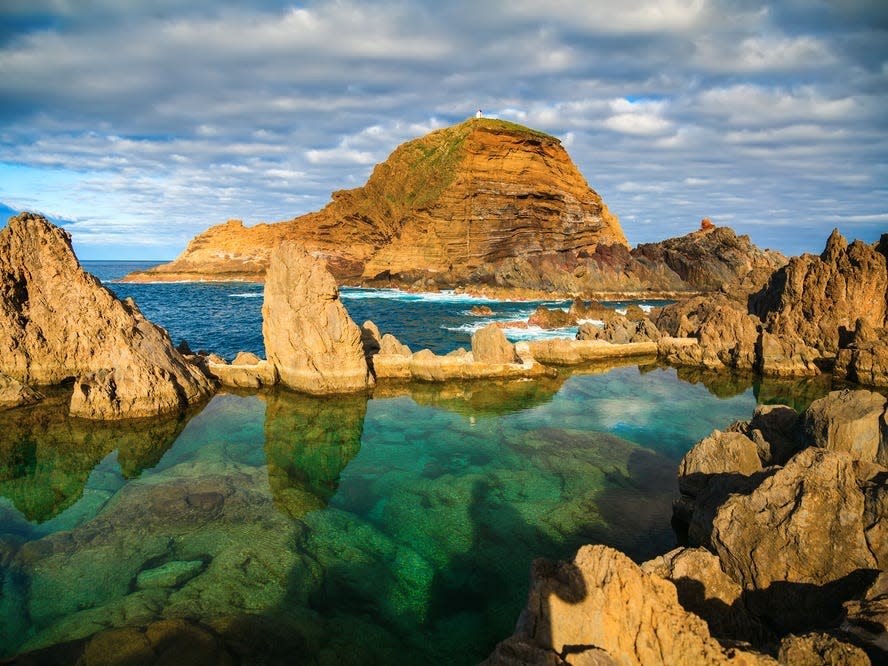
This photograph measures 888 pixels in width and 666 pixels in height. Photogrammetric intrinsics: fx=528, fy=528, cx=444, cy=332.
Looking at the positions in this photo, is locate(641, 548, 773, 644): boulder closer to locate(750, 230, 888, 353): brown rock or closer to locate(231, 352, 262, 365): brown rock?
locate(231, 352, 262, 365): brown rock

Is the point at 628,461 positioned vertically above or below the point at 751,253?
below

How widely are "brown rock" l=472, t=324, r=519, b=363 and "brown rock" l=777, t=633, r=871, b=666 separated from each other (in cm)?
2002

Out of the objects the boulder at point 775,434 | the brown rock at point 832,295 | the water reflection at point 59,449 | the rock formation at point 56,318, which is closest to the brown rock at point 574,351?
the brown rock at point 832,295

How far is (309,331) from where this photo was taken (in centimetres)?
2191

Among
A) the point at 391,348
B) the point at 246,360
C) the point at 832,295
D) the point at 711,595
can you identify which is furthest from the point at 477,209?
the point at 711,595

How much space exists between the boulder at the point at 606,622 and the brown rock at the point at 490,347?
1913 centimetres

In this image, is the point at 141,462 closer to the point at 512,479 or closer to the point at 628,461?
the point at 512,479

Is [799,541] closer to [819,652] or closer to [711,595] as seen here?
[711,595]

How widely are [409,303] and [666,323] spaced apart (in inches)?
1383

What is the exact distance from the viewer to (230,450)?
53.3 feet

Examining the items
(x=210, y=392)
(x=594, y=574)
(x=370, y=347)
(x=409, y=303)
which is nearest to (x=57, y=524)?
(x=210, y=392)

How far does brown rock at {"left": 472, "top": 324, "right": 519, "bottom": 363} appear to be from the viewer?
2492 cm

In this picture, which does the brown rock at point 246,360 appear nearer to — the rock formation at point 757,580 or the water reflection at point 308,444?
the water reflection at point 308,444

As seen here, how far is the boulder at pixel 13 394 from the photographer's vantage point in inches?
763
